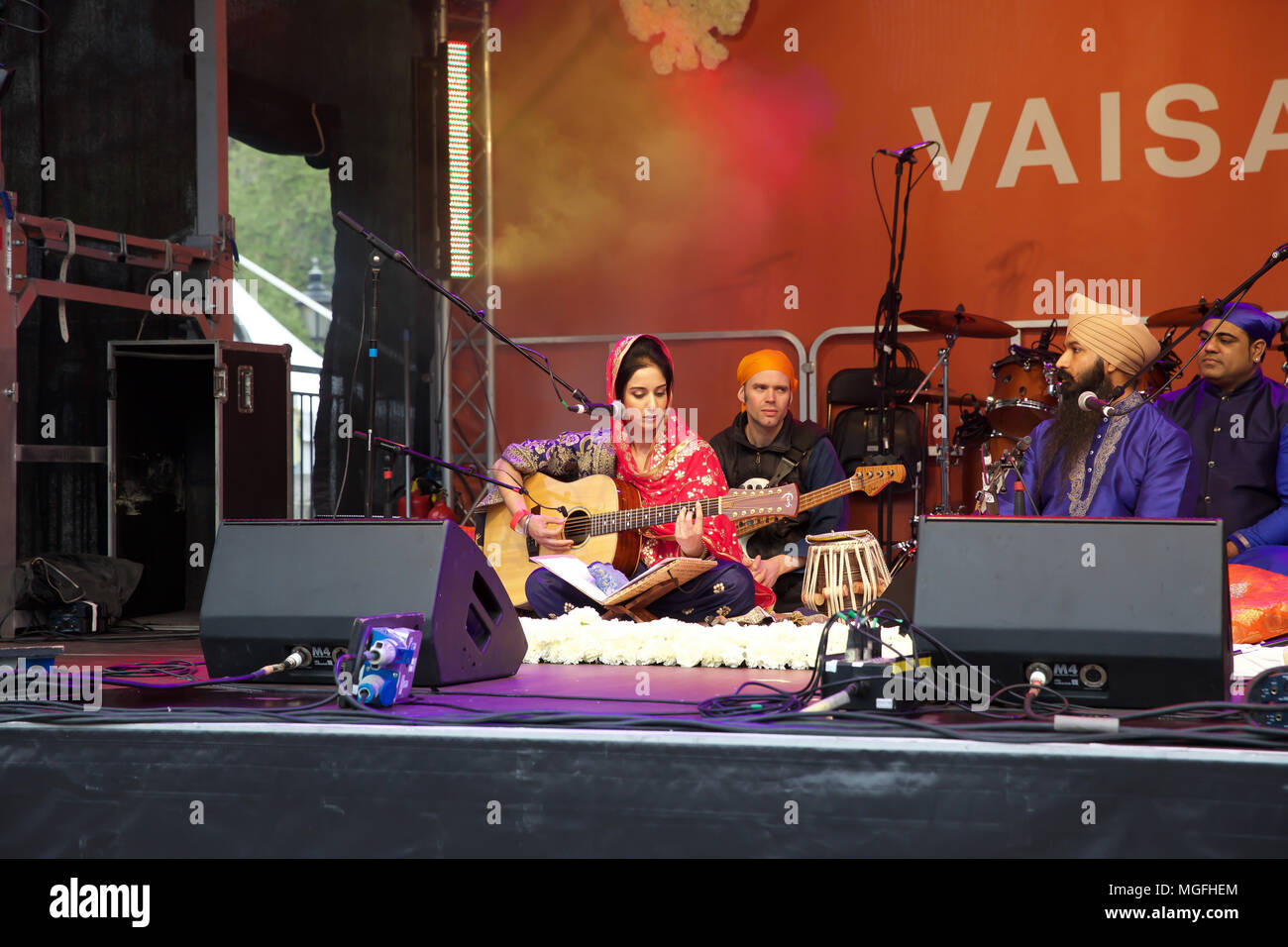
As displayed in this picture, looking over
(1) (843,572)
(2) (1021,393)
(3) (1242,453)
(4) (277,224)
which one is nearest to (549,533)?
(1) (843,572)

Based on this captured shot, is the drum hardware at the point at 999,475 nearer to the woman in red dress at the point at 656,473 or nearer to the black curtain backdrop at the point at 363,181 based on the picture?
the woman in red dress at the point at 656,473

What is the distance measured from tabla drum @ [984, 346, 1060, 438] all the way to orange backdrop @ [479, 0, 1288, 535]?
51 cm

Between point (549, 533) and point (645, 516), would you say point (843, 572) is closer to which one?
point (645, 516)

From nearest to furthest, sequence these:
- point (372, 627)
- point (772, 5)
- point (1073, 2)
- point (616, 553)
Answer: point (372, 627)
point (616, 553)
point (1073, 2)
point (772, 5)

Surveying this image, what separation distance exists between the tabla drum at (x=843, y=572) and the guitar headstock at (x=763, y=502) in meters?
0.15

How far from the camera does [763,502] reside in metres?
4.31

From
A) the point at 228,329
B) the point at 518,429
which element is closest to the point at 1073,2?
the point at 518,429

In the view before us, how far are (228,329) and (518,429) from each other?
1.93 m

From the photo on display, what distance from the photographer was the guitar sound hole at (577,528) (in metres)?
4.23

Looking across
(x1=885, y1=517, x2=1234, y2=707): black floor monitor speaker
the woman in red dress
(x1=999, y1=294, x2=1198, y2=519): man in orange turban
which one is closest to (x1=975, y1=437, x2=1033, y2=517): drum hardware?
(x1=999, y1=294, x2=1198, y2=519): man in orange turban

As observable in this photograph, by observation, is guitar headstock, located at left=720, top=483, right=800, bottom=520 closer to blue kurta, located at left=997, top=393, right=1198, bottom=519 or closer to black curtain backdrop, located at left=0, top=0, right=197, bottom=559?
blue kurta, located at left=997, top=393, right=1198, bottom=519

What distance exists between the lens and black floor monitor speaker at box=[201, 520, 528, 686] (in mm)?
2295
